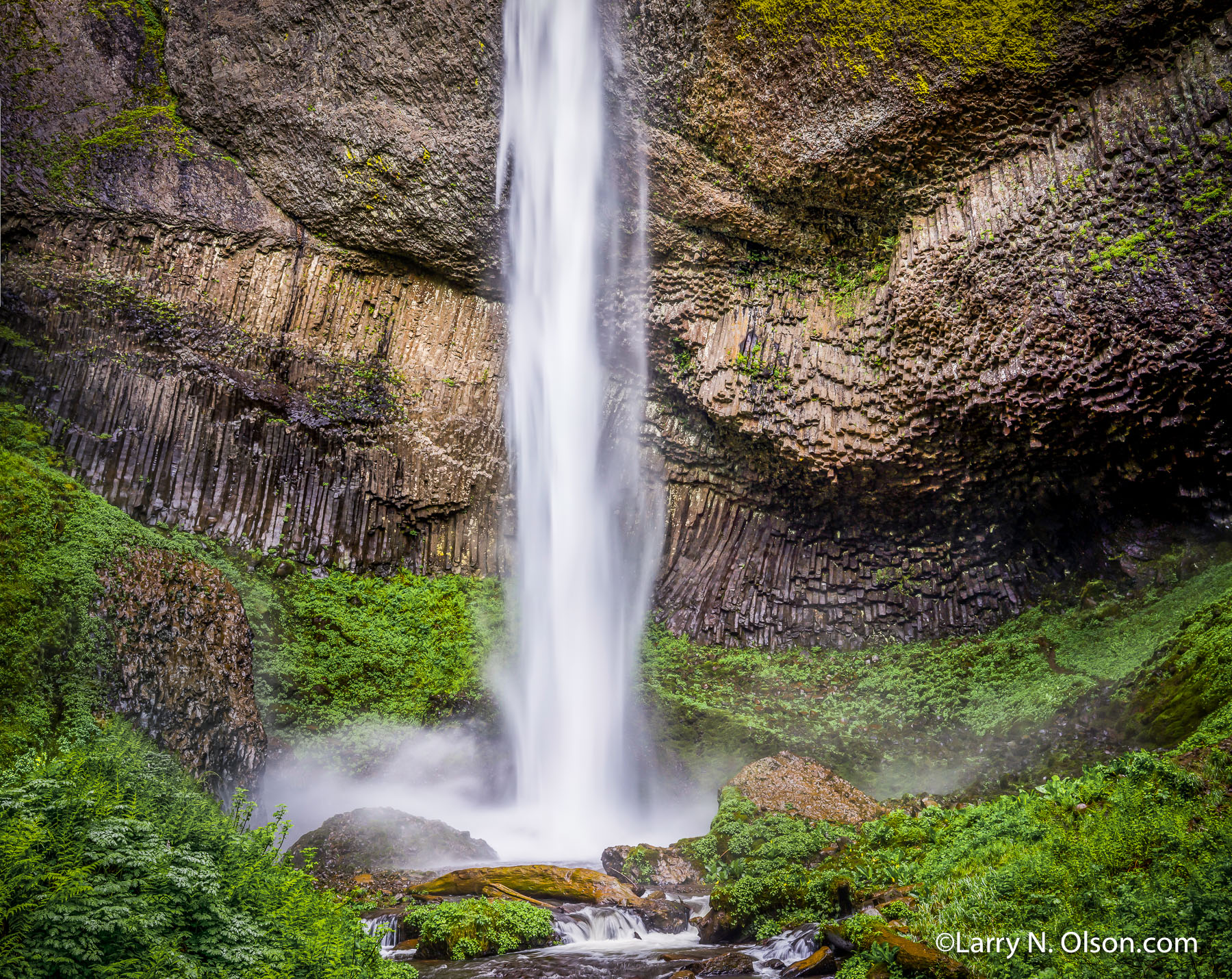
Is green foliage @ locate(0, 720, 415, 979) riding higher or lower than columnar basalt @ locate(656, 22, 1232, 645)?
lower

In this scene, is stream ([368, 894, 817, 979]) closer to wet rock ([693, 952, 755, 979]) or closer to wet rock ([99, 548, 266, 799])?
wet rock ([693, 952, 755, 979])

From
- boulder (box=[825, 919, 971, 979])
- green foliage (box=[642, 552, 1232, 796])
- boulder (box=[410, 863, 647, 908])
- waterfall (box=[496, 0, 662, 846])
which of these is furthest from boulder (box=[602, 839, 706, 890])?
waterfall (box=[496, 0, 662, 846])

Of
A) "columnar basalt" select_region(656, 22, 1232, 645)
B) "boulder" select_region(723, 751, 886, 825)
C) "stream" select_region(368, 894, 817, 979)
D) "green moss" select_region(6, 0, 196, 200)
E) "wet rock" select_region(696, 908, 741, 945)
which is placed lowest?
"stream" select_region(368, 894, 817, 979)

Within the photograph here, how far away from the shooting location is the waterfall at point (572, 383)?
1284cm

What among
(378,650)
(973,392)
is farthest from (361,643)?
(973,392)

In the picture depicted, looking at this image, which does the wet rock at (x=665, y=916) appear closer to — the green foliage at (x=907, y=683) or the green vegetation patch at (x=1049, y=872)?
the green vegetation patch at (x=1049, y=872)

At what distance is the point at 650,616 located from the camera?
13859 mm

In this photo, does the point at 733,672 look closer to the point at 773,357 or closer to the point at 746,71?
the point at 773,357

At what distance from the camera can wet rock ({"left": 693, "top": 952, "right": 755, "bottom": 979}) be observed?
4.93 metres

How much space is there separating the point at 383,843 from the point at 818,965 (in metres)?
5.11

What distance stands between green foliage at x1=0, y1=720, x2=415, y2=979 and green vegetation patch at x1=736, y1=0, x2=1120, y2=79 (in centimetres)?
1221

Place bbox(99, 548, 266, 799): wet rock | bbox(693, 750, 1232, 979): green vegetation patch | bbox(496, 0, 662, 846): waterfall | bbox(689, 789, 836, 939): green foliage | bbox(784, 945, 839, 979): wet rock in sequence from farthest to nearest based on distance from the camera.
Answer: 1. bbox(496, 0, 662, 846): waterfall
2. bbox(99, 548, 266, 799): wet rock
3. bbox(689, 789, 836, 939): green foliage
4. bbox(784, 945, 839, 979): wet rock
5. bbox(693, 750, 1232, 979): green vegetation patch

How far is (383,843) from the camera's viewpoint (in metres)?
8.08

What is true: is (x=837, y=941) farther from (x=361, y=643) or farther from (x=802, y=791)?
(x=361, y=643)
